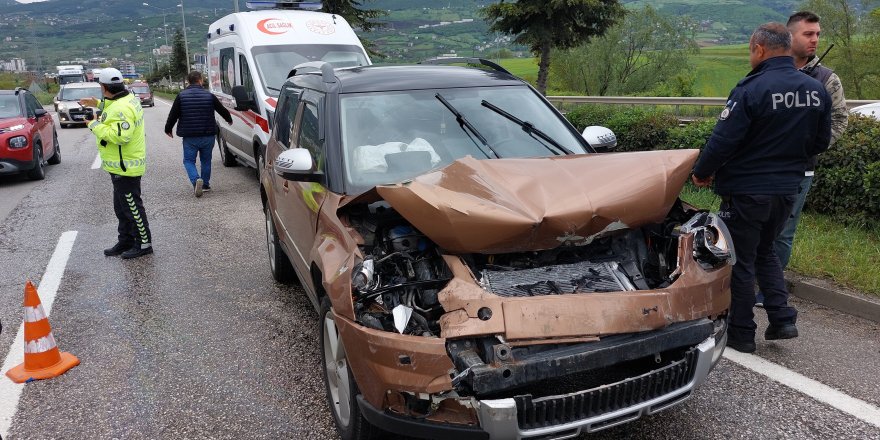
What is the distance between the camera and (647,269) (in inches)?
126

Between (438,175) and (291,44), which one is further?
(291,44)

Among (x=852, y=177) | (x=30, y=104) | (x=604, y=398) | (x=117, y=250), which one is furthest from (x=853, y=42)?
(x=604, y=398)

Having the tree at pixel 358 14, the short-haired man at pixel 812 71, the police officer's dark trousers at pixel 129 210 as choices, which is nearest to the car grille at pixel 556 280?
the short-haired man at pixel 812 71

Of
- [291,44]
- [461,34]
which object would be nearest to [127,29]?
[461,34]

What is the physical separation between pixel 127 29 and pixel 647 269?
212965 mm

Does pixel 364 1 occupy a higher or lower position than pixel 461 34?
higher

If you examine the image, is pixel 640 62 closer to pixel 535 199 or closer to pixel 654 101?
pixel 654 101

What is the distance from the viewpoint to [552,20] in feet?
55.2

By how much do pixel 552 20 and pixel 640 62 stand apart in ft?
102

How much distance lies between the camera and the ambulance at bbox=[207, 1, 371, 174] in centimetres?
917

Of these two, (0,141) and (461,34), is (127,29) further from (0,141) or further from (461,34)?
(0,141)

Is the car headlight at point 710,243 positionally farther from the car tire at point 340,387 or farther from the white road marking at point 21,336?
the white road marking at point 21,336

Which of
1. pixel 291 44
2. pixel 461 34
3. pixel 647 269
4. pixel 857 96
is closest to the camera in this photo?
pixel 647 269

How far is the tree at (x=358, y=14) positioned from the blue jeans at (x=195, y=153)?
38.9 ft
